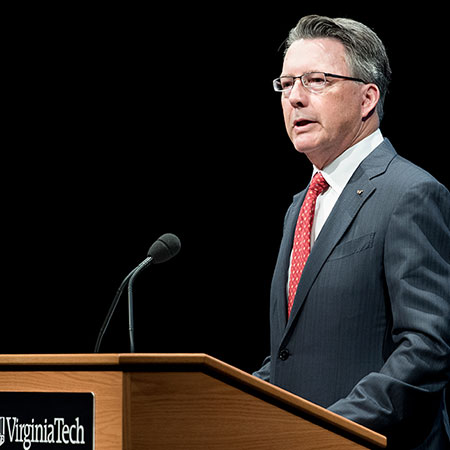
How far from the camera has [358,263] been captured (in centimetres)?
201

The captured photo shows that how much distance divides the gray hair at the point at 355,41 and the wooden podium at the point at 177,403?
1.24 metres

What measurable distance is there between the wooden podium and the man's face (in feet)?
3.53

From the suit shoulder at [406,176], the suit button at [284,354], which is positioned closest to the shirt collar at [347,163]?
the suit shoulder at [406,176]

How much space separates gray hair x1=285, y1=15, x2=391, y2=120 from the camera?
2328mm

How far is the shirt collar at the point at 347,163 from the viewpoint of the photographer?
2.28 meters

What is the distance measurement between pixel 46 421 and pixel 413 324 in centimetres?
91

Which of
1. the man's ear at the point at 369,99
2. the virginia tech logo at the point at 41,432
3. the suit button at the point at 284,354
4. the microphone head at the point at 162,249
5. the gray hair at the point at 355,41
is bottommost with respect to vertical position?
the suit button at the point at 284,354

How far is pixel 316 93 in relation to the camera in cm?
230

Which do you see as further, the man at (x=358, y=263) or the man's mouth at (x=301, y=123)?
the man's mouth at (x=301, y=123)

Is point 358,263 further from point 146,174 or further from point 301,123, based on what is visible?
point 146,174

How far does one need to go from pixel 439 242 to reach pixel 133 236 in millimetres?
2268

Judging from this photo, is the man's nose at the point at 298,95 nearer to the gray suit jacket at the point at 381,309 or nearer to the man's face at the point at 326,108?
the man's face at the point at 326,108

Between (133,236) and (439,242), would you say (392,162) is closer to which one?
(439,242)

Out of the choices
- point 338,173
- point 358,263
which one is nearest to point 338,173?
point 338,173
